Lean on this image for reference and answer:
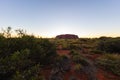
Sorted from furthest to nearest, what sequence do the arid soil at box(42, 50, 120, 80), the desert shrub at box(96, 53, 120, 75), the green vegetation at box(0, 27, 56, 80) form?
the desert shrub at box(96, 53, 120, 75)
the arid soil at box(42, 50, 120, 80)
the green vegetation at box(0, 27, 56, 80)

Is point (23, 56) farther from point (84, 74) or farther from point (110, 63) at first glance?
point (110, 63)

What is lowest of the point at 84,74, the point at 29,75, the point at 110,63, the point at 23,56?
the point at 84,74

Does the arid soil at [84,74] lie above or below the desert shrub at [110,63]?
below

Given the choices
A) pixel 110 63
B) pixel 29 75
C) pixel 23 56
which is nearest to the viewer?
pixel 29 75

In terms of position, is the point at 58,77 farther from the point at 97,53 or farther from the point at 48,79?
the point at 97,53

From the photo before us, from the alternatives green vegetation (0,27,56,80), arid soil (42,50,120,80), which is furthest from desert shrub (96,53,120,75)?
green vegetation (0,27,56,80)

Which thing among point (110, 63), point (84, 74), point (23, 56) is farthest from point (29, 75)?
point (110, 63)

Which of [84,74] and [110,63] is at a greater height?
[110,63]

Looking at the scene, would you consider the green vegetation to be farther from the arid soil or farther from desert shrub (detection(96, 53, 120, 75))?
desert shrub (detection(96, 53, 120, 75))

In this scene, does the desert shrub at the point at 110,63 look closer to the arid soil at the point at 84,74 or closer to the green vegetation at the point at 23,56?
the arid soil at the point at 84,74

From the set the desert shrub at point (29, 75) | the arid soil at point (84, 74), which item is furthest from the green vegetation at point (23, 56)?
the arid soil at point (84, 74)

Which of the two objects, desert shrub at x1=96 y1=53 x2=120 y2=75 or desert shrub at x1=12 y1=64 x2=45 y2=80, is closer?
desert shrub at x1=12 y1=64 x2=45 y2=80

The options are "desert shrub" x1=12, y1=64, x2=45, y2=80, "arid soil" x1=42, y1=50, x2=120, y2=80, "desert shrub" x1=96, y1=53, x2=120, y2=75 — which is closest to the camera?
"desert shrub" x1=12, y1=64, x2=45, y2=80

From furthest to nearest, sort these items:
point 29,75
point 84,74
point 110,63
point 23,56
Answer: point 110,63 < point 84,74 < point 23,56 < point 29,75
